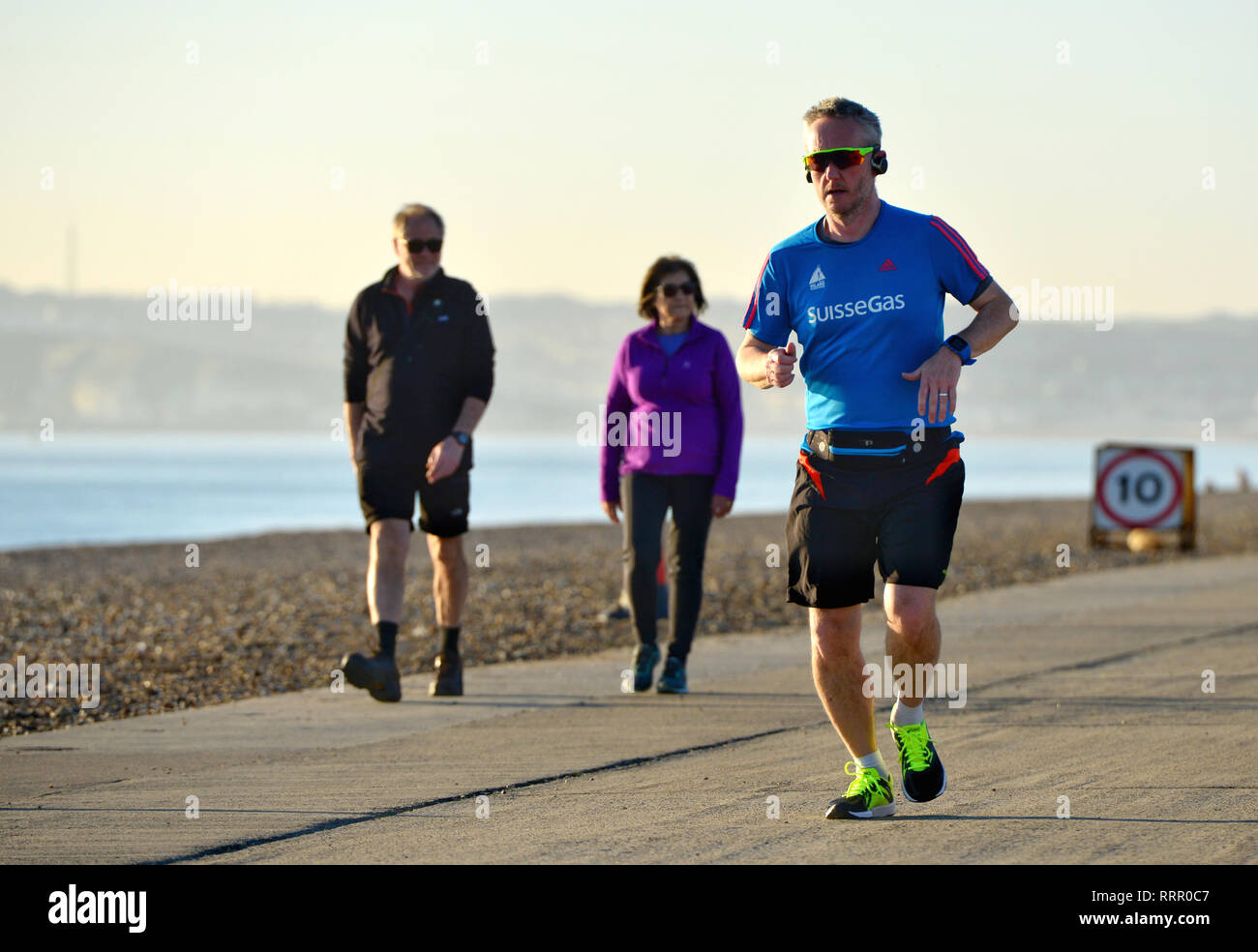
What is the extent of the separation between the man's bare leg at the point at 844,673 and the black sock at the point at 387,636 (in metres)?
3.11

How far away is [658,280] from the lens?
8.29 metres

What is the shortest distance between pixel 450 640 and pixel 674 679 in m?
1.12

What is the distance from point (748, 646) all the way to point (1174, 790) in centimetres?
499

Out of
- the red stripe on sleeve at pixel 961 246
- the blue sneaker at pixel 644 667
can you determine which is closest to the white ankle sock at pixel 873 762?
the red stripe on sleeve at pixel 961 246

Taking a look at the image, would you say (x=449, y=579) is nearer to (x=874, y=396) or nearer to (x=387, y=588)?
(x=387, y=588)

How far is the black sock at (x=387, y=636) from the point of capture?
789 cm

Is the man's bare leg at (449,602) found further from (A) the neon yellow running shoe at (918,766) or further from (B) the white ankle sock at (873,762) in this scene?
(A) the neon yellow running shoe at (918,766)

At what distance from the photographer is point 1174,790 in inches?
219

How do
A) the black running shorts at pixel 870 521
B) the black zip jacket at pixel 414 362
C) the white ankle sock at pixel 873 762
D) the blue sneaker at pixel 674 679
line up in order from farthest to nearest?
the blue sneaker at pixel 674 679, the black zip jacket at pixel 414 362, the white ankle sock at pixel 873 762, the black running shorts at pixel 870 521

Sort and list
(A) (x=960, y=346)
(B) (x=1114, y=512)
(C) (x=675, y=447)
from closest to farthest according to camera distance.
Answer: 1. (A) (x=960, y=346)
2. (C) (x=675, y=447)
3. (B) (x=1114, y=512)

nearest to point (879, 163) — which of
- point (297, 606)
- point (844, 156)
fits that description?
point (844, 156)

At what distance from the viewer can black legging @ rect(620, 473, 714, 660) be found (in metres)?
8.18

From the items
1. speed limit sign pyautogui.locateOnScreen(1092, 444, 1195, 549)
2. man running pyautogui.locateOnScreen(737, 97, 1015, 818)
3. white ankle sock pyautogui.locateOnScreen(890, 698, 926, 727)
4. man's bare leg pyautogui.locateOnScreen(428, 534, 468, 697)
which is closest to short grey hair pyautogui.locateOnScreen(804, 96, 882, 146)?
man running pyautogui.locateOnScreen(737, 97, 1015, 818)
